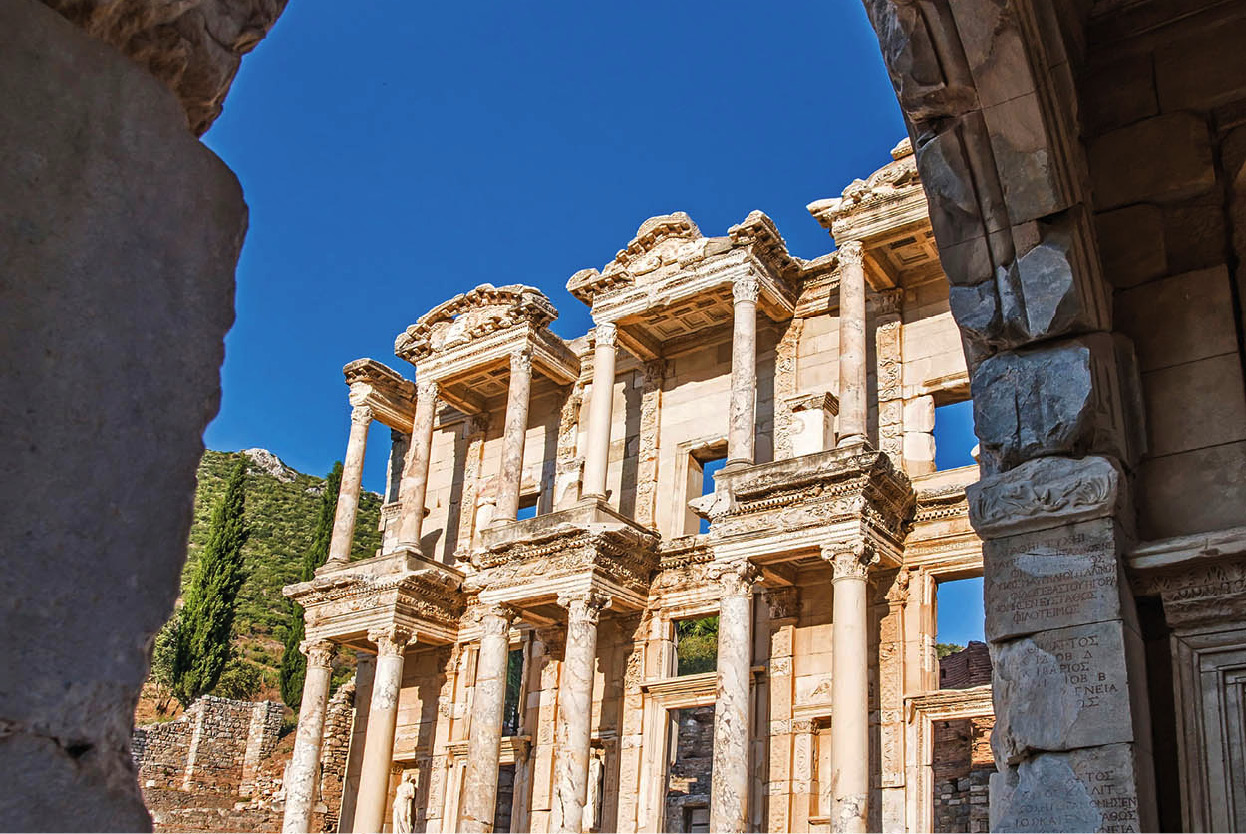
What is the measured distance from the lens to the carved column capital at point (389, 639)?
64.6 ft

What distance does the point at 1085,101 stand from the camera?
6.39 metres

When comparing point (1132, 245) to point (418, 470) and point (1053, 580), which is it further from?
point (418, 470)

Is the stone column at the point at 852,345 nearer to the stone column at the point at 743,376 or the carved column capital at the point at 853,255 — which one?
the carved column capital at the point at 853,255

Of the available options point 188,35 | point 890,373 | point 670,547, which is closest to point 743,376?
point 890,373

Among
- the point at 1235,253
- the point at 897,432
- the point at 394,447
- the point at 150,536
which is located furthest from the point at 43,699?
the point at 394,447

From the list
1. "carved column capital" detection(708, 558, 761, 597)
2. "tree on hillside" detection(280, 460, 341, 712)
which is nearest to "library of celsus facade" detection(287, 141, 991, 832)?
"carved column capital" detection(708, 558, 761, 597)

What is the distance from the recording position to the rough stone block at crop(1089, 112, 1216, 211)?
6.02 m

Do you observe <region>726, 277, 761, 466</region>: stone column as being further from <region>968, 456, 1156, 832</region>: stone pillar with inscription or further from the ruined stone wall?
the ruined stone wall

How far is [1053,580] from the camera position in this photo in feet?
17.6

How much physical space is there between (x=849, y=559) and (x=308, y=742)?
32.9 ft

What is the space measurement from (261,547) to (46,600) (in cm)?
4976

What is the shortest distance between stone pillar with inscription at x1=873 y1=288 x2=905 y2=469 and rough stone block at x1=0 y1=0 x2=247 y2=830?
16090mm

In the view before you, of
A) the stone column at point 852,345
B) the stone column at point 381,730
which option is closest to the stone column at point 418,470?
the stone column at point 381,730

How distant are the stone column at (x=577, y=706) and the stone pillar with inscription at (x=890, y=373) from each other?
15.6 ft
